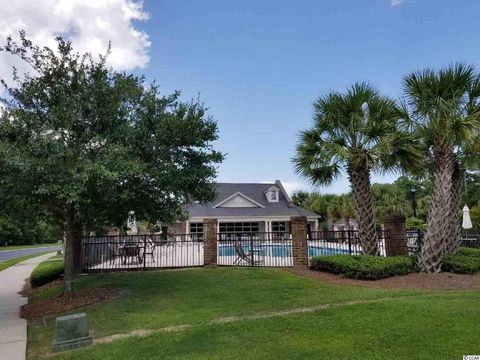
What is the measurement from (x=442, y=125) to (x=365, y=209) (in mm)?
3456

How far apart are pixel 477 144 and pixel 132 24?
11.9 m

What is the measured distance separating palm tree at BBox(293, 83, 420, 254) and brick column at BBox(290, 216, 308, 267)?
1947 millimetres

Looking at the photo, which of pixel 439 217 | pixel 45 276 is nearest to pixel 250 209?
pixel 45 276

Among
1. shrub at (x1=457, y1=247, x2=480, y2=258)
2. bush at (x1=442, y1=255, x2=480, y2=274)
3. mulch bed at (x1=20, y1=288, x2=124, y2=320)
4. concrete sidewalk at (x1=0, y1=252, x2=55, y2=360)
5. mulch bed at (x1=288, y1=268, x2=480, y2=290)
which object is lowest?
concrete sidewalk at (x1=0, y1=252, x2=55, y2=360)

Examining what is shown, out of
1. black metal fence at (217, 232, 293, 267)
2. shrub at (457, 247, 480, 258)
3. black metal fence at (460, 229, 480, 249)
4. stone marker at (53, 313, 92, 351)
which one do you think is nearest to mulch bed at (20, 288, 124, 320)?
stone marker at (53, 313, 92, 351)

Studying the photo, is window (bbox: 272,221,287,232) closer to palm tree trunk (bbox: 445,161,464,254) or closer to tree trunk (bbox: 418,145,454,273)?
palm tree trunk (bbox: 445,161,464,254)

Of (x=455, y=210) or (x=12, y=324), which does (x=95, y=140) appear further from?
(x=455, y=210)

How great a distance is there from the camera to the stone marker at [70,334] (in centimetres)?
588

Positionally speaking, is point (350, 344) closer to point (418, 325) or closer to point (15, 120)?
point (418, 325)

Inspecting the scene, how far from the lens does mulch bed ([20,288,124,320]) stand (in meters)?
8.88

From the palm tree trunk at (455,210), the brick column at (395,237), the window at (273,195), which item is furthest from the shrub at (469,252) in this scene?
the window at (273,195)

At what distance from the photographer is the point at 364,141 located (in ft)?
42.0

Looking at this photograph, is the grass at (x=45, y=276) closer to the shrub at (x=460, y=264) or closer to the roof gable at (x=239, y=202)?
the shrub at (x=460, y=264)

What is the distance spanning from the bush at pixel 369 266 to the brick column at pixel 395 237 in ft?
5.81
